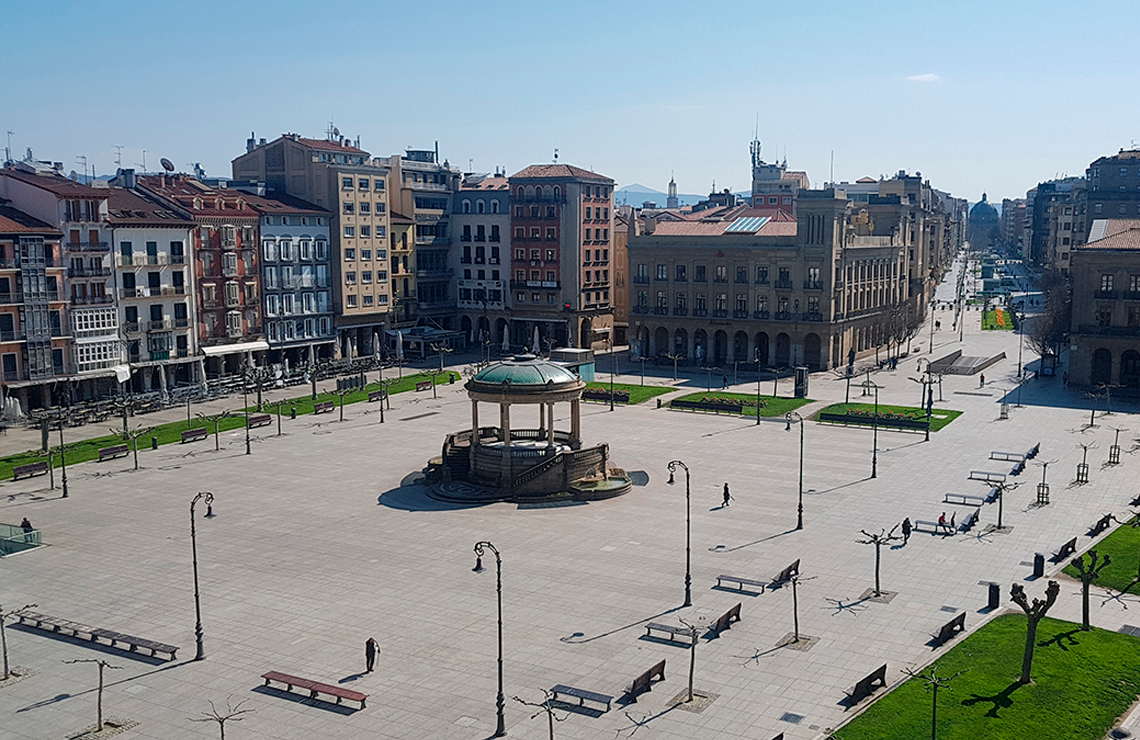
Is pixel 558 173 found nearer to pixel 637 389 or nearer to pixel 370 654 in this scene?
pixel 637 389

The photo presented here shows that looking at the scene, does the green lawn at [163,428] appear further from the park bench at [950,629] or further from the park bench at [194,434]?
the park bench at [950,629]

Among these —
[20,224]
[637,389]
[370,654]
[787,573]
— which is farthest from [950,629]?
[20,224]

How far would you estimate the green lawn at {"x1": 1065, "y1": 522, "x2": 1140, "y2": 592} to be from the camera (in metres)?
46.5

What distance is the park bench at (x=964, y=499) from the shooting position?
5950 cm

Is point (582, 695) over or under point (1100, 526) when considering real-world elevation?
under

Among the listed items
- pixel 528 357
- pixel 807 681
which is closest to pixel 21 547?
pixel 528 357

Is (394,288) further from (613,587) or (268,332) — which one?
(613,587)

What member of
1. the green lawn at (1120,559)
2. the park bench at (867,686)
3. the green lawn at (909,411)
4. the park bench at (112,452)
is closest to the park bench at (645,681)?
the park bench at (867,686)

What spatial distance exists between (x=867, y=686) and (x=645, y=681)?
745 centimetres

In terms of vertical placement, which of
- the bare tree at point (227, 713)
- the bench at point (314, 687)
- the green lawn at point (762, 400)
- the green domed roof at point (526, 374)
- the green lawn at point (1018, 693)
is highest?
the green domed roof at point (526, 374)

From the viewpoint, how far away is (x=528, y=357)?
220 ft

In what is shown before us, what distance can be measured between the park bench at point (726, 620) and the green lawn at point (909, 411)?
4550cm

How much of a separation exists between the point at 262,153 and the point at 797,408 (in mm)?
71840

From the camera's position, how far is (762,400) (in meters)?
95.9
